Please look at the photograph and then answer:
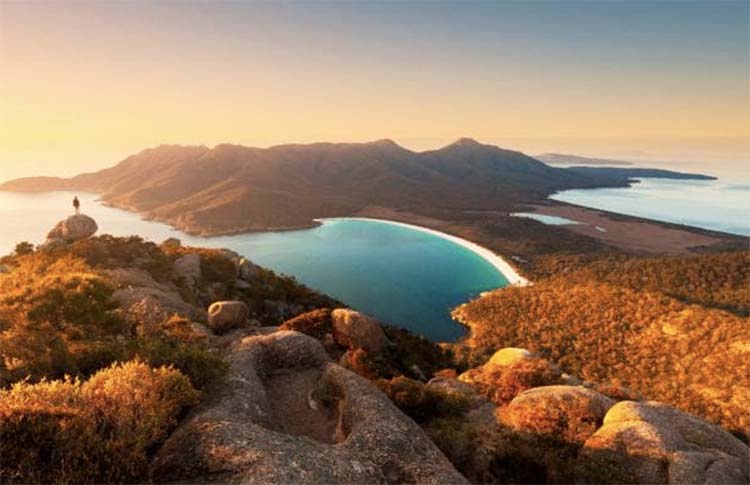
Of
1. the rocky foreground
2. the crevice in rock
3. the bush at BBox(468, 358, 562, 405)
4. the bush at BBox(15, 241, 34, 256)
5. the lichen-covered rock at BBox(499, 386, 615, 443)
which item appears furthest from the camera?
the bush at BBox(15, 241, 34, 256)

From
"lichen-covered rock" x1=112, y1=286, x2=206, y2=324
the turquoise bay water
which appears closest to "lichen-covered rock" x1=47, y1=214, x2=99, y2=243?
"lichen-covered rock" x1=112, y1=286, x2=206, y2=324

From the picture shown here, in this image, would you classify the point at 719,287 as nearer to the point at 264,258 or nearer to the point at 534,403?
the point at 534,403

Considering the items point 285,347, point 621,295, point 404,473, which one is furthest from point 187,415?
point 621,295

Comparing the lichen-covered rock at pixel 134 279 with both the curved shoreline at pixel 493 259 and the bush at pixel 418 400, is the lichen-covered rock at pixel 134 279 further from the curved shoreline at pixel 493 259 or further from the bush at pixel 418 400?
the curved shoreline at pixel 493 259

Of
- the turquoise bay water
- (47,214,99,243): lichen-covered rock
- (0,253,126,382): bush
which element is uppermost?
(47,214,99,243): lichen-covered rock

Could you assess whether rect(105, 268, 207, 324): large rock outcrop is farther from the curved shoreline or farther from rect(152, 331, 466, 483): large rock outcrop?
the curved shoreline

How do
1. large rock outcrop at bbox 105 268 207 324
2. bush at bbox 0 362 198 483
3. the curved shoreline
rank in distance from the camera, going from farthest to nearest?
the curved shoreline, large rock outcrop at bbox 105 268 207 324, bush at bbox 0 362 198 483

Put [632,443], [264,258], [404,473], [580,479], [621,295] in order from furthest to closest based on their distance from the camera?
1. [264,258]
2. [621,295]
3. [632,443]
4. [580,479]
5. [404,473]
